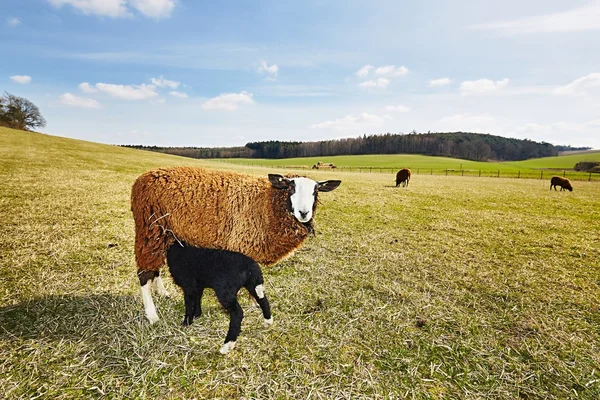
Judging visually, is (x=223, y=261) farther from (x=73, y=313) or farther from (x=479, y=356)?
(x=479, y=356)

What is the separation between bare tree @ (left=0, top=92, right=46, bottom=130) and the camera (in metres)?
55.7

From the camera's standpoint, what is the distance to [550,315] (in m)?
4.79

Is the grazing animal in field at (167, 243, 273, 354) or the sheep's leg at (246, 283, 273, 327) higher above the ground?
the grazing animal in field at (167, 243, 273, 354)

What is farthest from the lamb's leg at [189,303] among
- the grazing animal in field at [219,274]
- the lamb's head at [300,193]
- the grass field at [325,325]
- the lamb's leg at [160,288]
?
the lamb's head at [300,193]

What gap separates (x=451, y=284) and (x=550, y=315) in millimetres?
1558

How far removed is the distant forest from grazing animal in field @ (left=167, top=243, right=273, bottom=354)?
11546cm

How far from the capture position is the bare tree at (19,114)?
183 ft

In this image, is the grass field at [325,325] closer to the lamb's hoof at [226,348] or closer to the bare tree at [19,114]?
the lamb's hoof at [226,348]

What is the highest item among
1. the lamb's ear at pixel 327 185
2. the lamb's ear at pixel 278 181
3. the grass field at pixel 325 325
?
the lamb's ear at pixel 278 181

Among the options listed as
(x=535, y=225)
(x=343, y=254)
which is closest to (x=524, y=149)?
(x=535, y=225)

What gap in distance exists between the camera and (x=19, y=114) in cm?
5741

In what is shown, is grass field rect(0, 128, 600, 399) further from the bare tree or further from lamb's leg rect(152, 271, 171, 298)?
the bare tree

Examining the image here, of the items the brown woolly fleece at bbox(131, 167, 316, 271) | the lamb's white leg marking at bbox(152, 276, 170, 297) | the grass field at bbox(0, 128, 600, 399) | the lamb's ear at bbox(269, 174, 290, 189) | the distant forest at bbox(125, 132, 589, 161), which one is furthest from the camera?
the distant forest at bbox(125, 132, 589, 161)

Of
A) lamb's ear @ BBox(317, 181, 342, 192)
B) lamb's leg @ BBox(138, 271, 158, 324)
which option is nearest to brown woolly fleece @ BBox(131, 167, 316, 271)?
lamb's leg @ BBox(138, 271, 158, 324)
